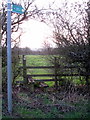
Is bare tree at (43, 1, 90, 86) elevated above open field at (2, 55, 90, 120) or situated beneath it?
elevated above

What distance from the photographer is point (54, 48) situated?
7375mm

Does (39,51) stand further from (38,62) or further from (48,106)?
(48,106)

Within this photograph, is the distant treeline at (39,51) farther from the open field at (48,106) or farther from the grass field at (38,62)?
the open field at (48,106)

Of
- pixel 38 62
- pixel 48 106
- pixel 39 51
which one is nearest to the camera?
pixel 48 106

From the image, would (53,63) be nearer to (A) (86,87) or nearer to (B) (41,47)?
(B) (41,47)

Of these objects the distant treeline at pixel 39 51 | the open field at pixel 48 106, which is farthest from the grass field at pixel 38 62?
the open field at pixel 48 106

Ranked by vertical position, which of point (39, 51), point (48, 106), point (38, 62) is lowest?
point (48, 106)

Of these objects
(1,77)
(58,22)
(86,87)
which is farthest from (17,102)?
(58,22)

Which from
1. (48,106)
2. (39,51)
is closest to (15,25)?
(39,51)

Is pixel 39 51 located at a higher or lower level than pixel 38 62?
higher

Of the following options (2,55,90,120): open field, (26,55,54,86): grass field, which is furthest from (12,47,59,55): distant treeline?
(2,55,90,120): open field

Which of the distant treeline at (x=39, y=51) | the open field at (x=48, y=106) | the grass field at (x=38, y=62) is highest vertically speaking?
the distant treeline at (x=39, y=51)

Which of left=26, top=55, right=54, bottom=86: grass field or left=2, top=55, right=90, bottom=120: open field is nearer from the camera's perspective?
left=2, top=55, right=90, bottom=120: open field

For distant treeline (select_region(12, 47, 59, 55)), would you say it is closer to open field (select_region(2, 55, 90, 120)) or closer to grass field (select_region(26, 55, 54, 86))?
grass field (select_region(26, 55, 54, 86))
